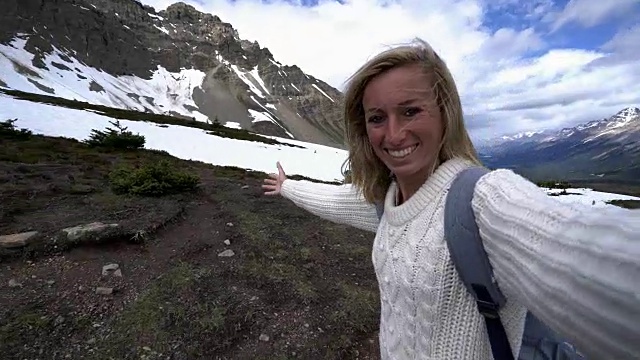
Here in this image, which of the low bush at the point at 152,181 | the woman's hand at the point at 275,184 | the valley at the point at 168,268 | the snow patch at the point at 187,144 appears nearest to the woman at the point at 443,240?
the valley at the point at 168,268

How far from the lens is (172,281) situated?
489cm

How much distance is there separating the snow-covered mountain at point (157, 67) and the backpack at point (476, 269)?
62.4 meters

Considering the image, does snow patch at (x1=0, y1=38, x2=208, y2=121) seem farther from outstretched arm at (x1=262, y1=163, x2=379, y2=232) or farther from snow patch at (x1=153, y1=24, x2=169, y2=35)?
outstretched arm at (x1=262, y1=163, x2=379, y2=232)

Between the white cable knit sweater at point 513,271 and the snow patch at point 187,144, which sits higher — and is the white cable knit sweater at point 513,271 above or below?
above

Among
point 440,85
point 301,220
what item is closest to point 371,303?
point 301,220

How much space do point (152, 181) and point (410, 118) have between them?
7850 millimetres

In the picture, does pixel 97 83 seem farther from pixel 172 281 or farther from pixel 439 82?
pixel 439 82

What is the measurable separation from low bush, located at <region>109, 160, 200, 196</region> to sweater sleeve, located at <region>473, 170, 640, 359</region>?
8.10 m

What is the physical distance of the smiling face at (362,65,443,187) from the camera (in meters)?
1.55

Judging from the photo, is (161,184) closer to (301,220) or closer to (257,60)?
(301,220)

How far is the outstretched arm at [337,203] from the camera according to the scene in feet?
7.97

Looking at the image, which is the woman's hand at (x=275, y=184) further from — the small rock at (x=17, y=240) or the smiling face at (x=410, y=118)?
the small rock at (x=17, y=240)

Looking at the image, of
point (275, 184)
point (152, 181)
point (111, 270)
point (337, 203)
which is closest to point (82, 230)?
point (111, 270)

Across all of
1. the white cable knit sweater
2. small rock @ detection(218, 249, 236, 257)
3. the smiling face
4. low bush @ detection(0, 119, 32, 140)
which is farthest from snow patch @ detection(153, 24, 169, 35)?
the white cable knit sweater
